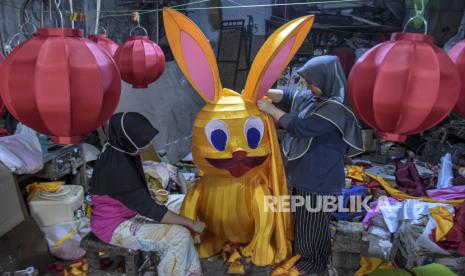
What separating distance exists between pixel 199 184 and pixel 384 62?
1629 mm

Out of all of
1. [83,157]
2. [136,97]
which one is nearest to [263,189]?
[83,157]

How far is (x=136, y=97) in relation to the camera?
4992 mm

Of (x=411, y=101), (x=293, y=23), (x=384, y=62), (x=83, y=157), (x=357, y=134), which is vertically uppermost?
(x=293, y=23)

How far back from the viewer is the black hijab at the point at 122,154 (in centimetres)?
241

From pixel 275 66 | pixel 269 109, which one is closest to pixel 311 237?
pixel 269 109

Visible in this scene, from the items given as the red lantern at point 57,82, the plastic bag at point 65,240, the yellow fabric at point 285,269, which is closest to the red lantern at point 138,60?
the red lantern at point 57,82

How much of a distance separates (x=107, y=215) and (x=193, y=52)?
1143 mm

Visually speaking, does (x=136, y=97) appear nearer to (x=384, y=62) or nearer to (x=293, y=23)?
(x=293, y=23)

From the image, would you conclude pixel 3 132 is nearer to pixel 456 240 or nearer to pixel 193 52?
pixel 193 52

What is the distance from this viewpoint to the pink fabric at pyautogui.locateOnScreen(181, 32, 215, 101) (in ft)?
7.83

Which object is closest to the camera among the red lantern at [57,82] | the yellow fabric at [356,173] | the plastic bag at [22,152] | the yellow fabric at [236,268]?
the red lantern at [57,82]

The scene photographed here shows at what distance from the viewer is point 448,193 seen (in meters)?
4.28

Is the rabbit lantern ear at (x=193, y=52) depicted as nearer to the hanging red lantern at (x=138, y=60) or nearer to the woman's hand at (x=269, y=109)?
the woman's hand at (x=269, y=109)

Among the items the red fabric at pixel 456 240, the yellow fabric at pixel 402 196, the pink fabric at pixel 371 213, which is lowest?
the pink fabric at pixel 371 213
